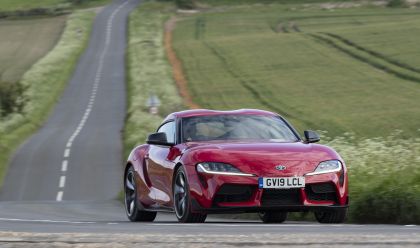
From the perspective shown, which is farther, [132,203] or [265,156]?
[132,203]

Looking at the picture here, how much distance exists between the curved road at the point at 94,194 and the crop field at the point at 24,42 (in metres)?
3.10

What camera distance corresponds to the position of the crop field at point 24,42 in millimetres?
65375

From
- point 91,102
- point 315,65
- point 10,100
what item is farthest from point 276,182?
point 315,65

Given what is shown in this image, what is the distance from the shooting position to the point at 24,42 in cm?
7900

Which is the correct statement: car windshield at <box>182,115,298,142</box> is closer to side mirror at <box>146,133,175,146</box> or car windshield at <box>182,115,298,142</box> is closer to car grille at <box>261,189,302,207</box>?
side mirror at <box>146,133,175,146</box>

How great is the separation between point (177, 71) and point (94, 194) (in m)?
33.0

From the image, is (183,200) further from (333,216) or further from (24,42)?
(24,42)

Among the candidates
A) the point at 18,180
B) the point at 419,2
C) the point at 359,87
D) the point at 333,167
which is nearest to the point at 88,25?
the point at 419,2


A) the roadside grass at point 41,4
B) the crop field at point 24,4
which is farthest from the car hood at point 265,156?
the crop field at point 24,4

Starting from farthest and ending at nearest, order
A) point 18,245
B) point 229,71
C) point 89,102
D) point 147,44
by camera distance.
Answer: point 147,44
point 229,71
point 89,102
point 18,245

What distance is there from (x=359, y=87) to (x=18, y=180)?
21.6 metres

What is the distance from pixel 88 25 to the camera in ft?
289

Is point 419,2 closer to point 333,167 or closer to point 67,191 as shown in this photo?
point 67,191

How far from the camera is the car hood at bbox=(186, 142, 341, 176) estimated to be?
36.3 ft
